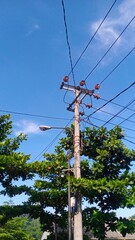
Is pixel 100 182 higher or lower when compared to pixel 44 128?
lower

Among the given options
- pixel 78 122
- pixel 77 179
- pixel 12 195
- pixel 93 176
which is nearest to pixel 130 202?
pixel 93 176

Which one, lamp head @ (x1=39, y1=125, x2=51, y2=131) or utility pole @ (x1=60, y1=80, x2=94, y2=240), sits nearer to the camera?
utility pole @ (x1=60, y1=80, x2=94, y2=240)

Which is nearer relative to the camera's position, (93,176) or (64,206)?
(64,206)

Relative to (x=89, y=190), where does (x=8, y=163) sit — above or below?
above

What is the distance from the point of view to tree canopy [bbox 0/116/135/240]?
12.8 m

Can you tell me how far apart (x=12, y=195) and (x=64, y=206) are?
2917mm

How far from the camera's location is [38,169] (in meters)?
13.3

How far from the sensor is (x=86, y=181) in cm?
1220

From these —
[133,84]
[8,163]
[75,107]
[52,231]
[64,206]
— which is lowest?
[52,231]

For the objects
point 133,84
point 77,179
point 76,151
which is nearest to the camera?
point 133,84

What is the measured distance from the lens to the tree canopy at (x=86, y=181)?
505 inches

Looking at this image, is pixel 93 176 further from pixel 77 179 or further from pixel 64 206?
pixel 77 179

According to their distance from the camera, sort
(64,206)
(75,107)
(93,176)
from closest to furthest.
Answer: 1. (75,107)
2. (64,206)
3. (93,176)

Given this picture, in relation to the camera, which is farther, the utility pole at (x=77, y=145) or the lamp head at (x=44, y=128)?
the lamp head at (x=44, y=128)
